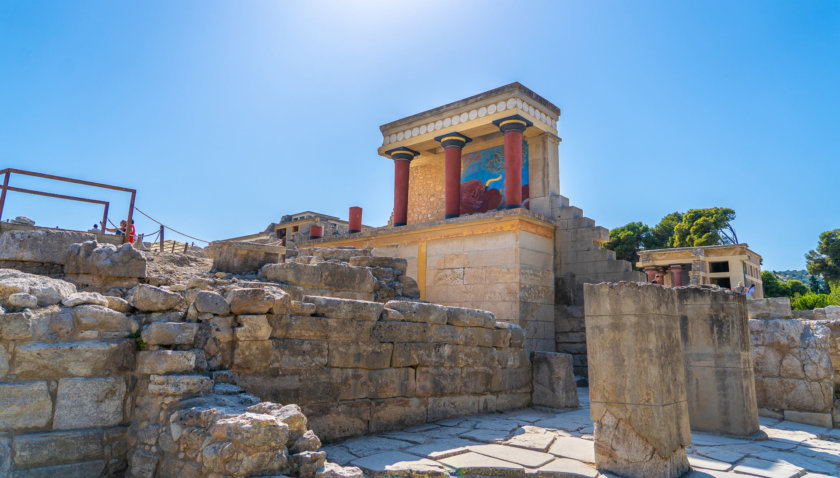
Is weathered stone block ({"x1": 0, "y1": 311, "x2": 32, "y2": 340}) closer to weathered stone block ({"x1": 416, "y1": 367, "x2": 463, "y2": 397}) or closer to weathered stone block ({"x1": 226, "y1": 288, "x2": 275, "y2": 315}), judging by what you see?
weathered stone block ({"x1": 226, "y1": 288, "x2": 275, "y2": 315})

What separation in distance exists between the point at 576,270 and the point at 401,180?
6.41 m

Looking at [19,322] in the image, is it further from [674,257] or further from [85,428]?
[674,257]

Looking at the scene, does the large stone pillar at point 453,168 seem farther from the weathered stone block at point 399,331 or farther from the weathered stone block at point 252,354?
the weathered stone block at point 252,354

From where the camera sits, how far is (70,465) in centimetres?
343

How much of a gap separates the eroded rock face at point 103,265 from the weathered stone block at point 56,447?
261 centimetres

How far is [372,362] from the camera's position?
5.40 metres

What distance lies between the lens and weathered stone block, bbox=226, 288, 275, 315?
178 inches

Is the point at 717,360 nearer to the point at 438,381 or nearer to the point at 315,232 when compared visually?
the point at 438,381

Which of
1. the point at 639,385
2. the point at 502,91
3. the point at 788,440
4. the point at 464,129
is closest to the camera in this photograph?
the point at 639,385

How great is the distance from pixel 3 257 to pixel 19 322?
2.96 meters

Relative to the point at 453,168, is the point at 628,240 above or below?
above

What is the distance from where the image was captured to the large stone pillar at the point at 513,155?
1313 centimetres

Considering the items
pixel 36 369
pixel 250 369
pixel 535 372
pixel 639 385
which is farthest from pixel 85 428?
pixel 535 372

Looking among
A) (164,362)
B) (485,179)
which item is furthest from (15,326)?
(485,179)
